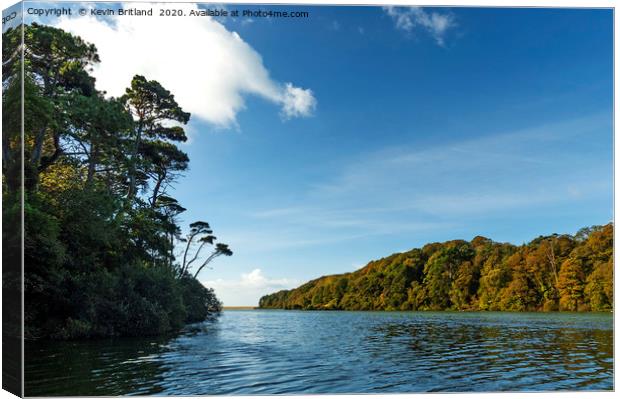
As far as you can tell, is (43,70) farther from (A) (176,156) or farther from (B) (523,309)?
(B) (523,309)

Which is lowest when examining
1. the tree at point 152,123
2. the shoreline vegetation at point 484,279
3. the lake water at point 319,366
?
the lake water at point 319,366

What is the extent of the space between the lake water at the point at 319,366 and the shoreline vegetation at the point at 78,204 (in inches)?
48.8

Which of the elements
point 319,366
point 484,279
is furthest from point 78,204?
point 484,279

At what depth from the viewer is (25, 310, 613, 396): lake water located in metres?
9.68

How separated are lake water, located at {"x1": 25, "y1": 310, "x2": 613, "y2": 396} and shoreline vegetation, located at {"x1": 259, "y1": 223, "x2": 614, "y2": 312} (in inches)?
383

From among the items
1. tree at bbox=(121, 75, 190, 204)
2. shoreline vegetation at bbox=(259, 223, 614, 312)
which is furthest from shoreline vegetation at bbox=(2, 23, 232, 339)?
shoreline vegetation at bbox=(259, 223, 614, 312)

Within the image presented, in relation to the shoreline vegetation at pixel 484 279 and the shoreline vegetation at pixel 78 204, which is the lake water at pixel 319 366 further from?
the shoreline vegetation at pixel 484 279

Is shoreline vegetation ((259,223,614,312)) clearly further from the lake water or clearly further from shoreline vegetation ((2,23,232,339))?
shoreline vegetation ((2,23,232,339))

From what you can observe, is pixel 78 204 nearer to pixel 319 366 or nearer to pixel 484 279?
pixel 319 366

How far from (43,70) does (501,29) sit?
1404cm

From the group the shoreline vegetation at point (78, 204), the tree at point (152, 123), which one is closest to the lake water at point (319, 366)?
the shoreline vegetation at point (78, 204)

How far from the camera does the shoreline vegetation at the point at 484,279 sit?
27781 mm

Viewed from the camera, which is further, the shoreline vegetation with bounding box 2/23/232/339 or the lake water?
the shoreline vegetation with bounding box 2/23/232/339

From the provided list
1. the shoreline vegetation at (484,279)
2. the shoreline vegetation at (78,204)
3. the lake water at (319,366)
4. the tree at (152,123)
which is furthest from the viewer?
the shoreline vegetation at (484,279)
